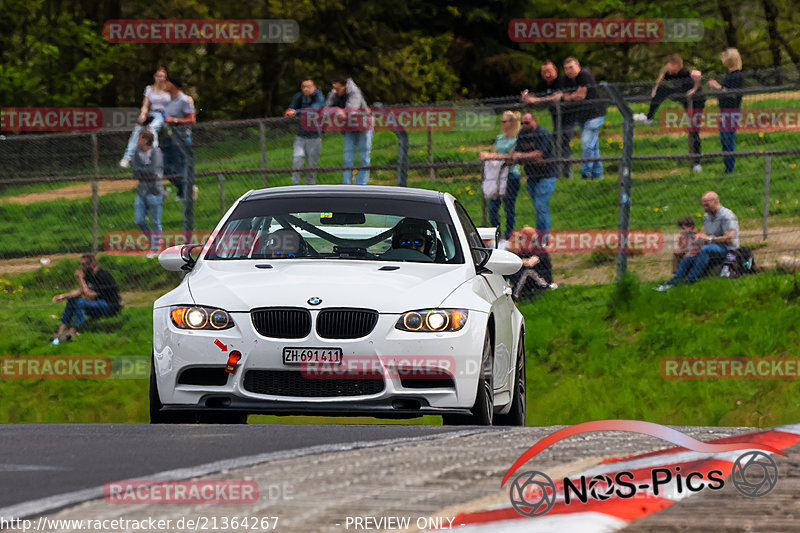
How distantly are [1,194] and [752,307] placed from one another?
28.9 ft

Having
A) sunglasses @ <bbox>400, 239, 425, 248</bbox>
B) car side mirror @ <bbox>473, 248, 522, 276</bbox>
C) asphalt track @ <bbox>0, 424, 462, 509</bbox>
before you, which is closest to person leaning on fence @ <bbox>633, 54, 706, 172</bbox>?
car side mirror @ <bbox>473, 248, 522, 276</bbox>

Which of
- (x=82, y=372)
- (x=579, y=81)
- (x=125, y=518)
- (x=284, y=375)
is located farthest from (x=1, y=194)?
(x=125, y=518)

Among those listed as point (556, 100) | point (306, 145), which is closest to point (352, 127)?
point (306, 145)

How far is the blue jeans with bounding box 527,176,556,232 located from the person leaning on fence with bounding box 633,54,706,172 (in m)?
4.27

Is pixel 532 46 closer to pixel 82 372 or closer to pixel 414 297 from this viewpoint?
pixel 82 372

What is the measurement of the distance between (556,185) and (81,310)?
572 centimetres

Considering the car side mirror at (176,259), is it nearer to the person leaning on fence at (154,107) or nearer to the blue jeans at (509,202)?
the blue jeans at (509,202)

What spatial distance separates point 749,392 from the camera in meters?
13.9

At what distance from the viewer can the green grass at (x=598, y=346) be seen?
14.0 metres

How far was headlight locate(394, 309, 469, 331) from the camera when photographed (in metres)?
8.78

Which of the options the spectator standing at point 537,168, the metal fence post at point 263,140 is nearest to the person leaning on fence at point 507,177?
the spectator standing at point 537,168

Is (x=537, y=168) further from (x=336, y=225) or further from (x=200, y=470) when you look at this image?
(x=200, y=470)

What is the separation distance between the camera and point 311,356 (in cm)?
872

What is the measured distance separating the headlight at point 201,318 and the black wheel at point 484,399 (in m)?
1.49
